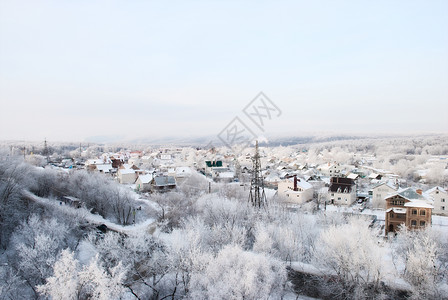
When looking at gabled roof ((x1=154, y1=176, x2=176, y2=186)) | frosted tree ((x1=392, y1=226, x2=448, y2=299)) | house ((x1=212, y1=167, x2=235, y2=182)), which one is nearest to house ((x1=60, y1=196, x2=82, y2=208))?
gabled roof ((x1=154, y1=176, x2=176, y2=186))

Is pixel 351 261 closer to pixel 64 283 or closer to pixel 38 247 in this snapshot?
pixel 64 283

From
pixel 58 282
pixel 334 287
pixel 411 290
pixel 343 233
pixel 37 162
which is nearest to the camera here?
pixel 58 282

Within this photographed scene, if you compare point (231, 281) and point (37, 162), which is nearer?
point (231, 281)

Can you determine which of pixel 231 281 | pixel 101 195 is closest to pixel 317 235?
pixel 231 281

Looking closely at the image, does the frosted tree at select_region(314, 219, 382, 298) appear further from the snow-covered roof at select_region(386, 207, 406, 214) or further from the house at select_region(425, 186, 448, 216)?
the house at select_region(425, 186, 448, 216)

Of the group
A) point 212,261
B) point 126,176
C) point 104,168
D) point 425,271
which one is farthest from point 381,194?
point 104,168

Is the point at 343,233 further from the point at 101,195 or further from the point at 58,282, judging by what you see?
the point at 101,195
